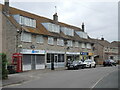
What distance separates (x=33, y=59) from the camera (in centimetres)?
3266

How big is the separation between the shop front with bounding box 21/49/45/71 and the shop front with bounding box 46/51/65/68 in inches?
74.4

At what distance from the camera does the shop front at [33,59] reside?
30.4 meters

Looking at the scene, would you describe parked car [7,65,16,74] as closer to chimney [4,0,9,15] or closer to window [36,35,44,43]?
chimney [4,0,9,15]

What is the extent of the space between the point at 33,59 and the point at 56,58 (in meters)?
7.37

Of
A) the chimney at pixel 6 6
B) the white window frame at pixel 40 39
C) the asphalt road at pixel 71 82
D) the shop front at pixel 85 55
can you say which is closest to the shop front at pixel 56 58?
the white window frame at pixel 40 39

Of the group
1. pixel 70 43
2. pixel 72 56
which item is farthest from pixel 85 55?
pixel 70 43

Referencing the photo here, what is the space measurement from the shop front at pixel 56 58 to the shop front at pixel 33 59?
6.20 ft

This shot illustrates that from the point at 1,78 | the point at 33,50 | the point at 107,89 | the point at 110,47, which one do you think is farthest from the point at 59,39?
the point at 110,47

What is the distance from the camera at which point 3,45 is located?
29.7 m


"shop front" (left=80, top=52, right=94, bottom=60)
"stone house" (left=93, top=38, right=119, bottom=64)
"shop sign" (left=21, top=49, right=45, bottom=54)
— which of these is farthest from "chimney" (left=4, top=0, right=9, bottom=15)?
"stone house" (left=93, top=38, right=119, bottom=64)

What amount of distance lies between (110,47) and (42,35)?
51.0m

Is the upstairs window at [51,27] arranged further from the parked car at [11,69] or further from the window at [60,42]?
the parked car at [11,69]

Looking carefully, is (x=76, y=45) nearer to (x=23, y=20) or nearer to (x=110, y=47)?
(x=23, y=20)

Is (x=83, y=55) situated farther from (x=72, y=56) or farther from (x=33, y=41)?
(x=33, y=41)
